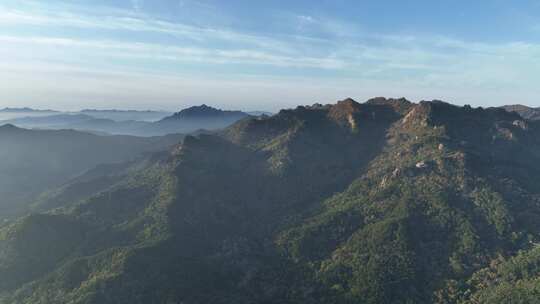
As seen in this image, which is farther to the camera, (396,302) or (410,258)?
(410,258)

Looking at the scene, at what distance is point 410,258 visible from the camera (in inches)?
6250

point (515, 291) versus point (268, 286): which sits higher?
point (515, 291)

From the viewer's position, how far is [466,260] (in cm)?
15762

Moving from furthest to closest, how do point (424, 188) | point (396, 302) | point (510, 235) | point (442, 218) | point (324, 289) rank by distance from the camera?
1. point (424, 188)
2. point (442, 218)
3. point (510, 235)
4. point (324, 289)
5. point (396, 302)

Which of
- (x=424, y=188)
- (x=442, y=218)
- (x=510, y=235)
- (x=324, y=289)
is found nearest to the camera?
(x=324, y=289)

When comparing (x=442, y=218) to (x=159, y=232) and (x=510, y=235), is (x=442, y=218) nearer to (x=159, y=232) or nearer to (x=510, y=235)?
(x=510, y=235)

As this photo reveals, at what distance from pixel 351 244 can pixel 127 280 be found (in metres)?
91.5

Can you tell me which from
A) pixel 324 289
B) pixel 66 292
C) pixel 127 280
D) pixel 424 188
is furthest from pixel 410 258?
pixel 66 292

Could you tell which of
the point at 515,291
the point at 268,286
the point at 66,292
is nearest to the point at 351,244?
the point at 268,286

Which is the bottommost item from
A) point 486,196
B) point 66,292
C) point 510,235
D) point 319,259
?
point 66,292

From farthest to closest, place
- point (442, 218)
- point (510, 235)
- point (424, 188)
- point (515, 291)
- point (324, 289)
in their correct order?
point (424, 188) < point (442, 218) < point (510, 235) < point (324, 289) < point (515, 291)

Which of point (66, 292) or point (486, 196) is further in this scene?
point (486, 196)

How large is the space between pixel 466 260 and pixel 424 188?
159 ft

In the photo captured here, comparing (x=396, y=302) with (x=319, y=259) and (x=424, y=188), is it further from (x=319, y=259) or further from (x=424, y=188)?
(x=424, y=188)
